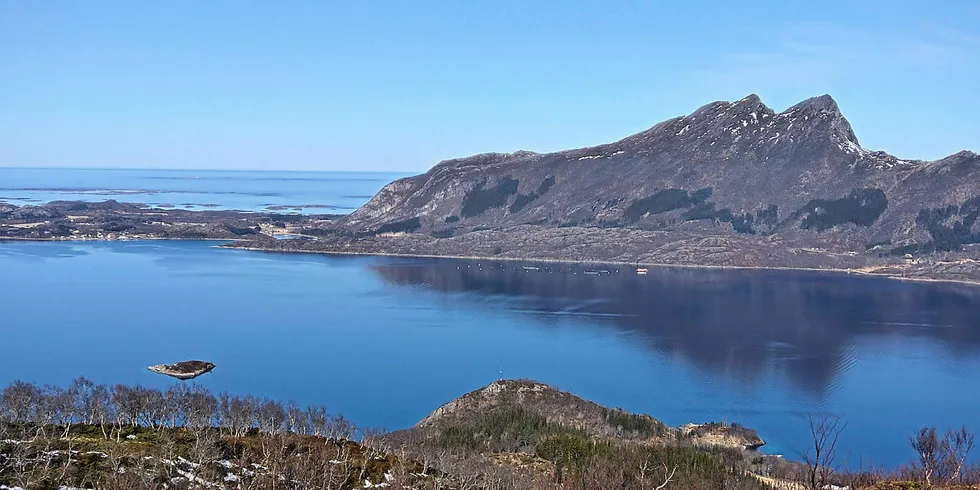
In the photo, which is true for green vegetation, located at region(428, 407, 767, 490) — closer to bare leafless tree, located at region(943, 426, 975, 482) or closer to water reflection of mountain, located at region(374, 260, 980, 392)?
bare leafless tree, located at region(943, 426, 975, 482)

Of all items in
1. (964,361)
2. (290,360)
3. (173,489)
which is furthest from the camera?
(964,361)

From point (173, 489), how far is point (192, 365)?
44692 millimetres

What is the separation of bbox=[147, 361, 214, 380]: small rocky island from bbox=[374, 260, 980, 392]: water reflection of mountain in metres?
40.9

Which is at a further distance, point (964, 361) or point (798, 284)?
point (798, 284)

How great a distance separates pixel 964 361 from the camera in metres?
81.2

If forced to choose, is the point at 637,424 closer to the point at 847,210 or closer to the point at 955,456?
the point at 955,456

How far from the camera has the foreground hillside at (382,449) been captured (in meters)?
29.7

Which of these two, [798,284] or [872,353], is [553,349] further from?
[798,284]

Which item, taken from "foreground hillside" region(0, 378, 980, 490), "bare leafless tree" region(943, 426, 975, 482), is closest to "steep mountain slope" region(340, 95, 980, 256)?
"bare leafless tree" region(943, 426, 975, 482)

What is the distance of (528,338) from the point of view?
89.1 meters

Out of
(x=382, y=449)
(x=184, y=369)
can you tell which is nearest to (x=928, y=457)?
(x=382, y=449)

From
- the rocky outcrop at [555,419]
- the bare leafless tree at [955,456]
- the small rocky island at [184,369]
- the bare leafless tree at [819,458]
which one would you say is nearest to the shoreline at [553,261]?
the bare leafless tree at [955,456]

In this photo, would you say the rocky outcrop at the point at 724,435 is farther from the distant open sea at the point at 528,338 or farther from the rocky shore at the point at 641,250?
the rocky shore at the point at 641,250

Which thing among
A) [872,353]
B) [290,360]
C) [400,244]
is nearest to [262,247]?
[400,244]
